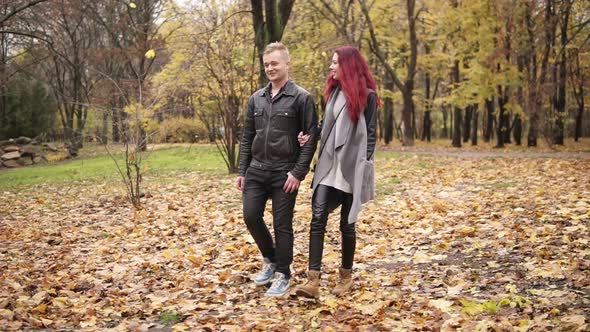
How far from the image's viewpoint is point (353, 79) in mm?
4297

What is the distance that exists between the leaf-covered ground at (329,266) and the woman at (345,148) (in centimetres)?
64

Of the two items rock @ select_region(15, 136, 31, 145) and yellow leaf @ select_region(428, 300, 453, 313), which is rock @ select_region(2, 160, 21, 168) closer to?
rock @ select_region(15, 136, 31, 145)

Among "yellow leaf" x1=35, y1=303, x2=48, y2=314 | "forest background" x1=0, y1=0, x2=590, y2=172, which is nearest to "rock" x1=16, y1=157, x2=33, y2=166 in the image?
"forest background" x1=0, y1=0, x2=590, y2=172

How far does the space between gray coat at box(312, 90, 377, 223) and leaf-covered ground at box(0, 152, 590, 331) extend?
959 millimetres

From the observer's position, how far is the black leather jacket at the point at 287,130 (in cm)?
446

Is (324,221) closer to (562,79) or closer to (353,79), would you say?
(353,79)

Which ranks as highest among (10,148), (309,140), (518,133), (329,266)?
(309,140)

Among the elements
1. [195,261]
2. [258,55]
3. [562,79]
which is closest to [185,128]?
[258,55]

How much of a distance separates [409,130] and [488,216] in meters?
20.5

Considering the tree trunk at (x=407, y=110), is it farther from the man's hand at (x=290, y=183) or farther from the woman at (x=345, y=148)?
the man's hand at (x=290, y=183)

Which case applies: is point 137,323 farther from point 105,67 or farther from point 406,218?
point 105,67

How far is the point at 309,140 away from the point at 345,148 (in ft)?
1.06

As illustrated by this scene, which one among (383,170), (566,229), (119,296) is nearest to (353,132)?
(119,296)

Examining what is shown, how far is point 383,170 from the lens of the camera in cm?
1495
